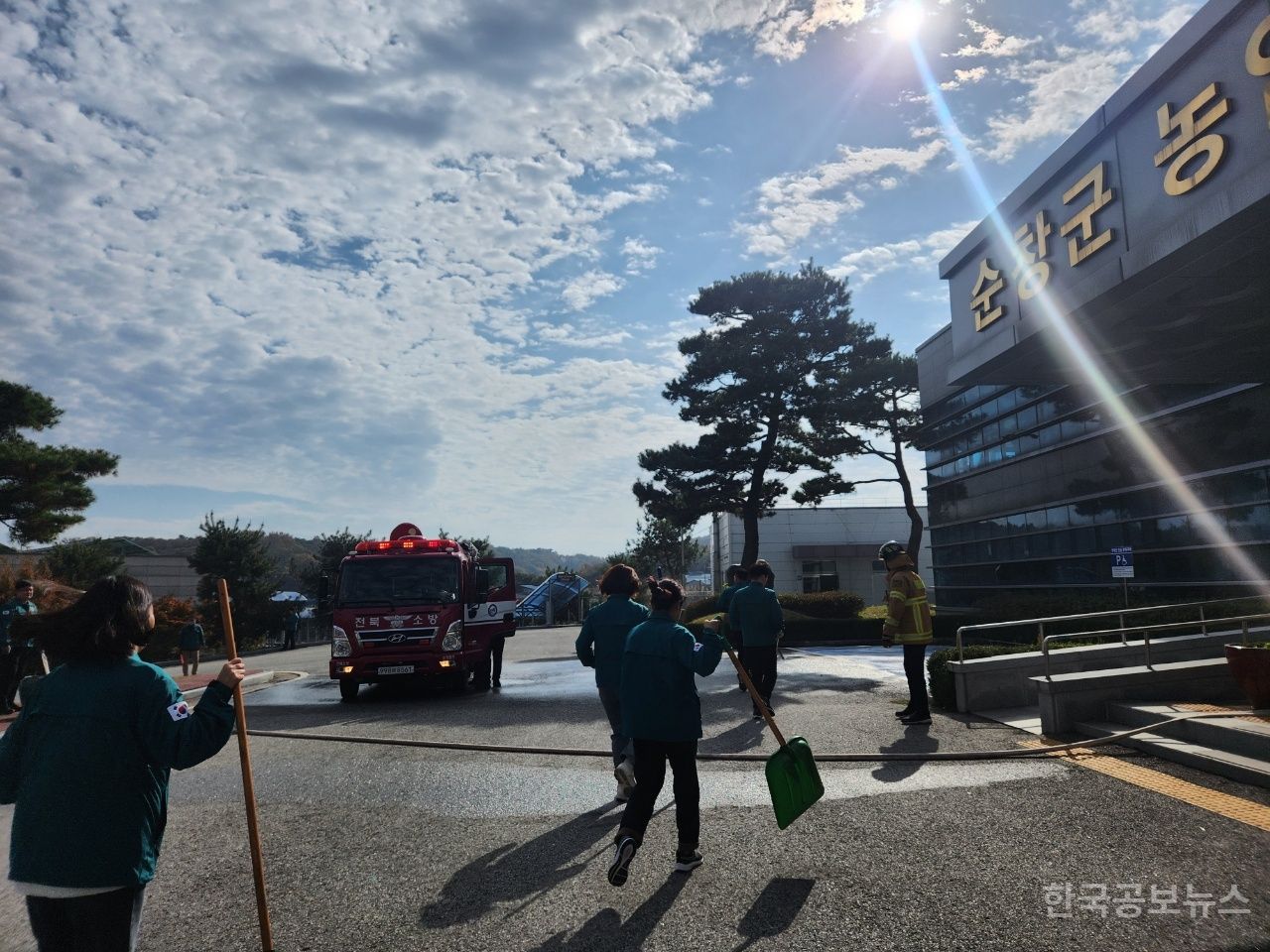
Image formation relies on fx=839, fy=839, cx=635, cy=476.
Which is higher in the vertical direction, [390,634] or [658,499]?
[658,499]

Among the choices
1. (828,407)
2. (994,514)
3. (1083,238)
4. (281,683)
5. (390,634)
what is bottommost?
(281,683)

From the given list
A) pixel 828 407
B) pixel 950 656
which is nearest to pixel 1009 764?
pixel 950 656

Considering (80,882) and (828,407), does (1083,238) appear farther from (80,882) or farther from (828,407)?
(828,407)

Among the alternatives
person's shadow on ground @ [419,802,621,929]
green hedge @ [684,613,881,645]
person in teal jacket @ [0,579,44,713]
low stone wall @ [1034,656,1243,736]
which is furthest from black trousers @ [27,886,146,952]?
green hedge @ [684,613,881,645]

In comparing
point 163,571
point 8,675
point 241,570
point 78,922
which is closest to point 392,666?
point 8,675

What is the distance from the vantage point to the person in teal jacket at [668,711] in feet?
15.6

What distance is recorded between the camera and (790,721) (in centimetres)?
965

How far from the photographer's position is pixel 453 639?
12844 mm

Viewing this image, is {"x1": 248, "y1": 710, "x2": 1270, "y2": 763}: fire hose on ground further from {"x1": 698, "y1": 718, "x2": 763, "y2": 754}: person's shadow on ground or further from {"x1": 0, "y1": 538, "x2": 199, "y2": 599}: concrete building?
{"x1": 0, "y1": 538, "x2": 199, "y2": 599}: concrete building

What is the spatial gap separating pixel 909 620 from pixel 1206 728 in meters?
2.70

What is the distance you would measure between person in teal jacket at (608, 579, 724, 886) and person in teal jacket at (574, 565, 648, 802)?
1.54 meters

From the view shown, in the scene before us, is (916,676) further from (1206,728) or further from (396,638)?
(396,638)

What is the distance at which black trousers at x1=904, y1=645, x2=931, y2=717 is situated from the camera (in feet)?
29.5

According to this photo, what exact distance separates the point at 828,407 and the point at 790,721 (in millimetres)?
20451
